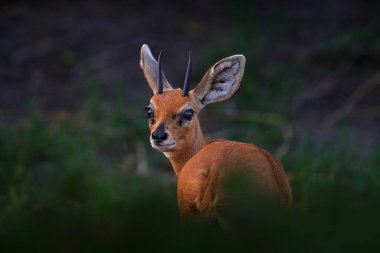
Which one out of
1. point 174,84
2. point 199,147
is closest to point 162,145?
point 199,147

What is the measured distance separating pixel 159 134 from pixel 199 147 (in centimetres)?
Answer: 37

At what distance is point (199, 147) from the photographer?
438cm

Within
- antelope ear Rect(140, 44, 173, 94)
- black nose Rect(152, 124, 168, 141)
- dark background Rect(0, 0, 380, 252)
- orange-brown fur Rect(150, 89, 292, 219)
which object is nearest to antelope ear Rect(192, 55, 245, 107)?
antelope ear Rect(140, 44, 173, 94)

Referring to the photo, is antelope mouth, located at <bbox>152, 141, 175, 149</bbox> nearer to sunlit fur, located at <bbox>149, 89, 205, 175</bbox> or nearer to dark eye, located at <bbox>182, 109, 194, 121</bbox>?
sunlit fur, located at <bbox>149, 89, 205, 175</bbox>

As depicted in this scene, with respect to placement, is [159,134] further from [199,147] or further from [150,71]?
[150,71]

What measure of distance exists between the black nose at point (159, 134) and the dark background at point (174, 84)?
0.89 metres

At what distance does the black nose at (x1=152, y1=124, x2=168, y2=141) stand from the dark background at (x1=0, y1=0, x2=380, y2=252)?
2.92ft

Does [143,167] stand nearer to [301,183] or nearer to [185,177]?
[301,183]

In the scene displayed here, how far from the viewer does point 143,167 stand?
808 cm

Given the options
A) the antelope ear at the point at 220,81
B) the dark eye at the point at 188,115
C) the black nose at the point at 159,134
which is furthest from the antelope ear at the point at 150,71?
the black nose at the point at 159,134

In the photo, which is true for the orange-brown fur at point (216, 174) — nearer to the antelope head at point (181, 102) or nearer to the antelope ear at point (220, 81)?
the antelope head at point (181, 102)

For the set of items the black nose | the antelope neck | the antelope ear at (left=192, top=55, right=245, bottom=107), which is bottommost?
the antelope neck

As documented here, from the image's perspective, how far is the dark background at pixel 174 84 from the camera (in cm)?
745

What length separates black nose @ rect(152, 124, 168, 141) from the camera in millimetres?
4082
